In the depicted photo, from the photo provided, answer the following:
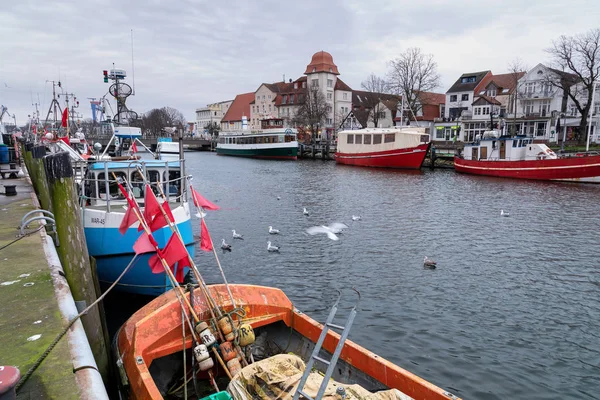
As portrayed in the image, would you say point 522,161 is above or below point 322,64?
below

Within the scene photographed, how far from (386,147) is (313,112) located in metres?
33.0

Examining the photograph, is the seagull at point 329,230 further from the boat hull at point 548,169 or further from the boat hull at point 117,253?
the boat hull at point 548,169

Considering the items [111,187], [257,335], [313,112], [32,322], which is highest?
[313,112]

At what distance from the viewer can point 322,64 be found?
9138 centimetres

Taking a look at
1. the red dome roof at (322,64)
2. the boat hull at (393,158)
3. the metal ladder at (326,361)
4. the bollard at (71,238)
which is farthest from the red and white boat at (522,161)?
the red dome roof at (322,64)

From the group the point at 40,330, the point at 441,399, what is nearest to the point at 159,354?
the point at 40,330

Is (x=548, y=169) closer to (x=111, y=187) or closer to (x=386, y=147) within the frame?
(x=386, y=147)

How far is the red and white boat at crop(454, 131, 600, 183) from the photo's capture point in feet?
108

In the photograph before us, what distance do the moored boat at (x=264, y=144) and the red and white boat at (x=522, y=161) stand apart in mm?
29538

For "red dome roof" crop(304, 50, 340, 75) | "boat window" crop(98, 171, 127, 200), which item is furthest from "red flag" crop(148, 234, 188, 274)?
"red dome roof" crop(304, 50, 340, 75)

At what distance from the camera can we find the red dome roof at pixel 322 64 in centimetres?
9138

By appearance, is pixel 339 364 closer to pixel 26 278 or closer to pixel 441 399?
pixel 441 399

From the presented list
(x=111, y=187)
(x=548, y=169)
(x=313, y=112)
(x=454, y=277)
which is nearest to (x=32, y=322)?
(x=111, y=187)

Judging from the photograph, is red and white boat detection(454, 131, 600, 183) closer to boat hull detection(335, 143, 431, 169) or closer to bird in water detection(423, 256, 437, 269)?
boat hull detection(335, 143, 431, 169)
